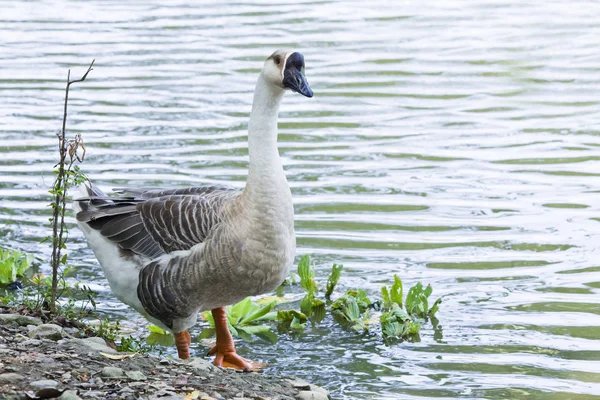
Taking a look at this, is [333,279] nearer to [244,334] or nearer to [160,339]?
[244,334]

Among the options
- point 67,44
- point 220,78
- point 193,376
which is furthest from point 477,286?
point 67,44

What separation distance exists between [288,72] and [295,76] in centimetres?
5

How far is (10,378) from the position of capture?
4996 millimetres

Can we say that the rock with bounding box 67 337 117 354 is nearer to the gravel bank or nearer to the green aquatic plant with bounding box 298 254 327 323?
the gravel bank

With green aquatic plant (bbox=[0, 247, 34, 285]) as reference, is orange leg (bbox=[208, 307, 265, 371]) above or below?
below

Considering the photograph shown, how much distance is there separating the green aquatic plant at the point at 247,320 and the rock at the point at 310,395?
4.44 feet

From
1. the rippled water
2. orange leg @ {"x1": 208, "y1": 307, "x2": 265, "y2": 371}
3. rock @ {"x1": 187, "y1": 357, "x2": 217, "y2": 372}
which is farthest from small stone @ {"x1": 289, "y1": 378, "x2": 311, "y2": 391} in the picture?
orange leg @ {"x1": 208, "y1": 307, "x2": 265, "y2": 371}

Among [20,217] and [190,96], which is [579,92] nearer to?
[190,96]

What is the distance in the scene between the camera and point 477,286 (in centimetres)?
820

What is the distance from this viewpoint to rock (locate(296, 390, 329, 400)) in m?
5.97

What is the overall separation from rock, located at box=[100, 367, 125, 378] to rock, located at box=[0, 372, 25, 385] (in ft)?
1.53

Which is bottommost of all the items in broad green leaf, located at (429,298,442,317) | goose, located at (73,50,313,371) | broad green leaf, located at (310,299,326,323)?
broad green leaf, located at (310,299,326,323)

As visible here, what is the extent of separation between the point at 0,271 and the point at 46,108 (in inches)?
192

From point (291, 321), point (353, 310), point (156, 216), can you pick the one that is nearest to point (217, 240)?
point (156, 216)
